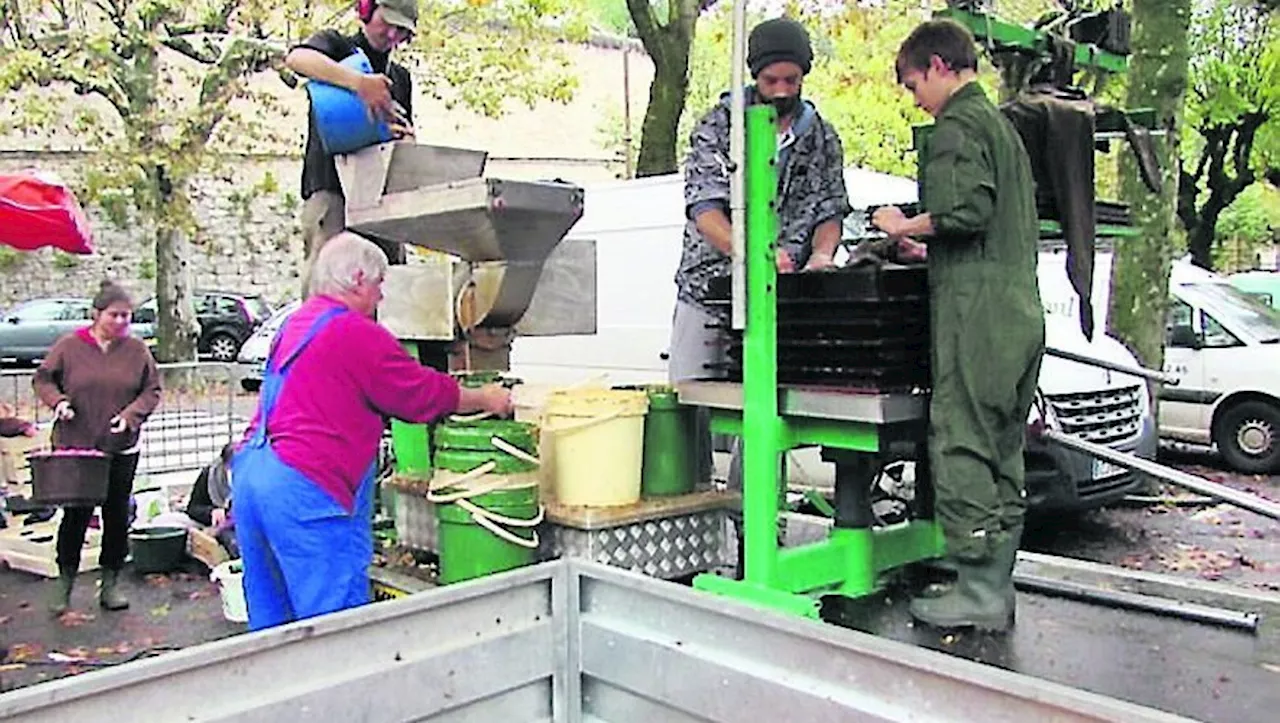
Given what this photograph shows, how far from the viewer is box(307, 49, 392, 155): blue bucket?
4527 mm

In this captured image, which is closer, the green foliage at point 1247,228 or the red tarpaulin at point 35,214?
the red tarpaulin at point 35,214

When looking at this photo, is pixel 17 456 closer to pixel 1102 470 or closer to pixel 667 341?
pixel 667 341

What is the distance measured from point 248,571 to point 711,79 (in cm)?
2666

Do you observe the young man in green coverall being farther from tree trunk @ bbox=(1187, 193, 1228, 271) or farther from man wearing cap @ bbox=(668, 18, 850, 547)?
tree trunk @ bbox=(1187, 193, 1228, 271)

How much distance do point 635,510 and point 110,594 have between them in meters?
4.23

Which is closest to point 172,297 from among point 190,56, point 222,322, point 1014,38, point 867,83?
point 190,56

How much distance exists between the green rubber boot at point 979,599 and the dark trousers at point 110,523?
16.0ft

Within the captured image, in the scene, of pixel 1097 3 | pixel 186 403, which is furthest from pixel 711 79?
pixel 186 403

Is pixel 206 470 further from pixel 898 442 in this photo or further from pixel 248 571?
pixel 898 442

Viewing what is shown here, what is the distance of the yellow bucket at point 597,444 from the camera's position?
4164 mm

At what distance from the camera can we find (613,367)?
30.5 ft

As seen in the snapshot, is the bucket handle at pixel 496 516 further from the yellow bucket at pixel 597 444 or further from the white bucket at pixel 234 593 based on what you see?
the white bucket at pixel 234 593

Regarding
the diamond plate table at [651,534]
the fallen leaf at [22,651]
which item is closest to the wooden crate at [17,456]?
the fallen leaf at [22,651]

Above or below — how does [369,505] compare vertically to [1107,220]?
below
